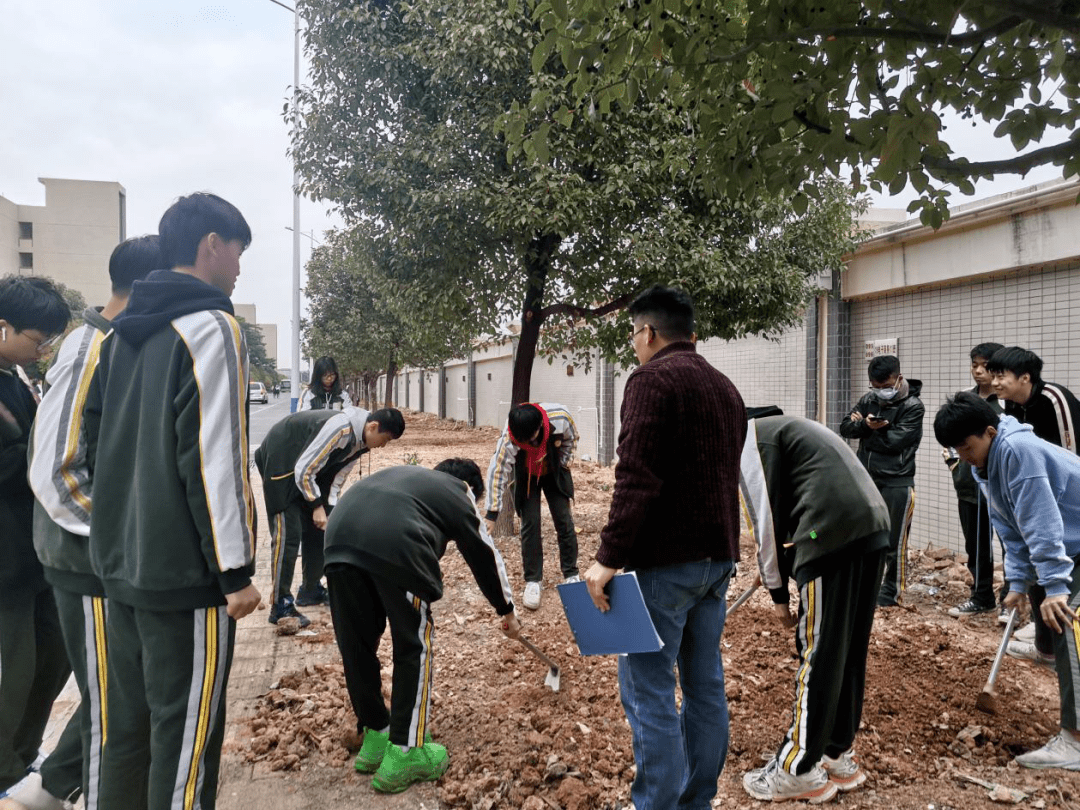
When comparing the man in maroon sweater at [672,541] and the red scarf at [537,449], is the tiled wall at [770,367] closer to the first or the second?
the red scarf at [537,449]

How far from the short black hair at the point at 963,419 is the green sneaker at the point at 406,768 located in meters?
2.51

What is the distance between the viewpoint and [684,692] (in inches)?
102

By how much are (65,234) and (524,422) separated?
63.4 meters

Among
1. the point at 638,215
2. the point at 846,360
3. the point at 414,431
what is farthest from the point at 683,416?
the point at 414,431

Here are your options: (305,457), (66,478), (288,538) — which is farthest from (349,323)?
(66,478)

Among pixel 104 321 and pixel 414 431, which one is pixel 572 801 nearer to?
pixel 104 321

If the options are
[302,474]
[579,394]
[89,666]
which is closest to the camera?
[89,666]

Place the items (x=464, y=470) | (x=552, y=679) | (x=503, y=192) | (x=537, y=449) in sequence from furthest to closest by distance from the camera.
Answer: (x=503, y=192)
(x=537, y=449)
(x=552, y=679)
(x=464, y=470)

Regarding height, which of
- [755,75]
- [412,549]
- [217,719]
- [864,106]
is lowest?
[217,719]

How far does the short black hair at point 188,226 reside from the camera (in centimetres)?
221

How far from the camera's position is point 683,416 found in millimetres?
2385

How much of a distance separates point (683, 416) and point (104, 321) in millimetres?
1948

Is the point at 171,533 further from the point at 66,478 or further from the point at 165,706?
the point at 66,478

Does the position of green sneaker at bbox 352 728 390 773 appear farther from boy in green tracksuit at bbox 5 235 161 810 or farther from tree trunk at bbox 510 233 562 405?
tree trunk at bbox 510 233 562 405
